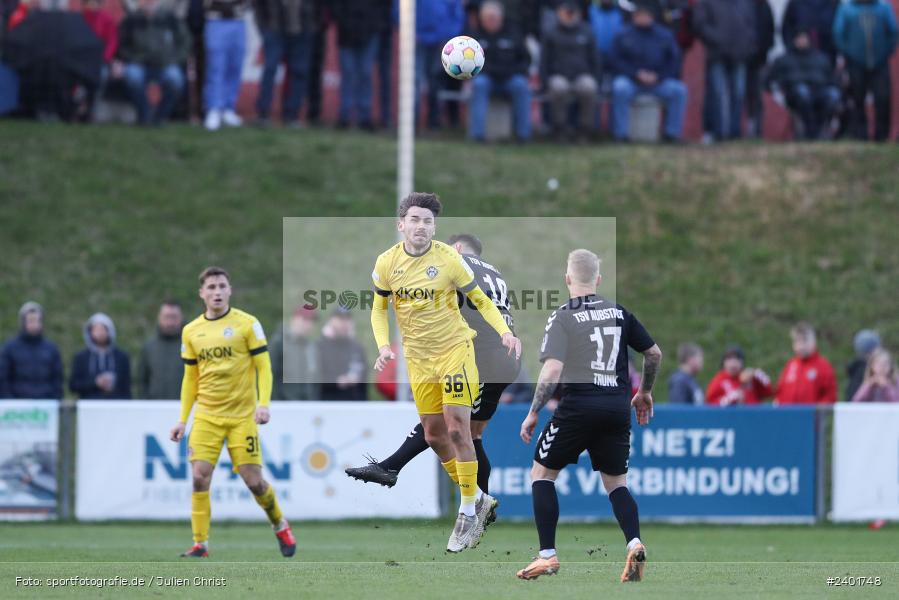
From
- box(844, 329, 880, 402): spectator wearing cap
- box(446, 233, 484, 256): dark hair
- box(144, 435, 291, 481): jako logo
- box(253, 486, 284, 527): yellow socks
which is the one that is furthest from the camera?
box(844, 329, 880, 402): spectator wearing cap

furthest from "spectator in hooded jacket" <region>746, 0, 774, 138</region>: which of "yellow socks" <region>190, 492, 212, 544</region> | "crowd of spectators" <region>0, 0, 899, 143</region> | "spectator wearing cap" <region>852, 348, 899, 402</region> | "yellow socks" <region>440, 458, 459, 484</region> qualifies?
"yellow socks" <region>440, 458, 459, 484</region>

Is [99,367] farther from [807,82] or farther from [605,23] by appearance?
[807,82]

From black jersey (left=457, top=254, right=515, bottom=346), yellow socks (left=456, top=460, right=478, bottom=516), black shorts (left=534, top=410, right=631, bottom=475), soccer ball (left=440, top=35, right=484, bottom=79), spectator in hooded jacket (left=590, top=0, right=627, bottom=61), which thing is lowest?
yellow socks (left=456, top=460, right=478, bottom=516)

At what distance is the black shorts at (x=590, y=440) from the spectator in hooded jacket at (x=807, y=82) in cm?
1579

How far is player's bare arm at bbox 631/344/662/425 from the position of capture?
9.77 m

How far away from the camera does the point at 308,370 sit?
16.8 meters

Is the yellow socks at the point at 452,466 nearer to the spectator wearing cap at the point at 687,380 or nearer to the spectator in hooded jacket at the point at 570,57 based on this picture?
the spectator wearing cap at the point at 687,380

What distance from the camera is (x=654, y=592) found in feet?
28.3

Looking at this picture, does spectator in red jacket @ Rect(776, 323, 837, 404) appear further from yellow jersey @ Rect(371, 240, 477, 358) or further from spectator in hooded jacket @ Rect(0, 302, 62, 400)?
spectator in hooded jacket @ Rect(0, 302, 62, 400)

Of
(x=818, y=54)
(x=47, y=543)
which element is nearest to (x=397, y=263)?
(x=47, y=543)

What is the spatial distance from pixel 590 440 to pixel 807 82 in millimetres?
16151

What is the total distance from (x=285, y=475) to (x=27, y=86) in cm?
1042

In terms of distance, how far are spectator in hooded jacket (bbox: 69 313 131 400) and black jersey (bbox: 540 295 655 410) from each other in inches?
320

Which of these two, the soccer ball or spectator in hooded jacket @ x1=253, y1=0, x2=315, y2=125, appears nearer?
the soccer ball
